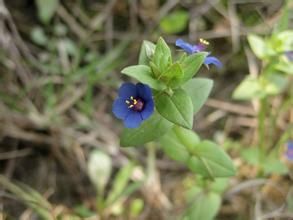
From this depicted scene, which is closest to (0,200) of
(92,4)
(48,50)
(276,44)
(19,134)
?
(19,134)

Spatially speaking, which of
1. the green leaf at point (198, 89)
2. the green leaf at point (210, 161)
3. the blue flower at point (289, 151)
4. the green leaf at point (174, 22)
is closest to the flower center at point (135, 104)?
the green leaf at point (198, 89)

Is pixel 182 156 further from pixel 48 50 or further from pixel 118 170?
pixel 48 50

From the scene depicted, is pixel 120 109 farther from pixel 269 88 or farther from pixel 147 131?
pixel 269 88

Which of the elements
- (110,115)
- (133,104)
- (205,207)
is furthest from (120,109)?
(110,115)

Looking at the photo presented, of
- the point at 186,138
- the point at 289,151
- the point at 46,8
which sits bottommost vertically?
the point at 289,151

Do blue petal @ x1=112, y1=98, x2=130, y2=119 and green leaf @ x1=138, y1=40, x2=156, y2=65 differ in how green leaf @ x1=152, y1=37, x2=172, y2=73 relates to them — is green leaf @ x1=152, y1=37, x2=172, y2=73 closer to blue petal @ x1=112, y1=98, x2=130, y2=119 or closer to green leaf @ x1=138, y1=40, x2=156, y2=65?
green leaf @ x1=138, y1=40, x2=156, y2=65

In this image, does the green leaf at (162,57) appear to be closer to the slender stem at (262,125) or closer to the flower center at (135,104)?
the flower center at (135,104)
